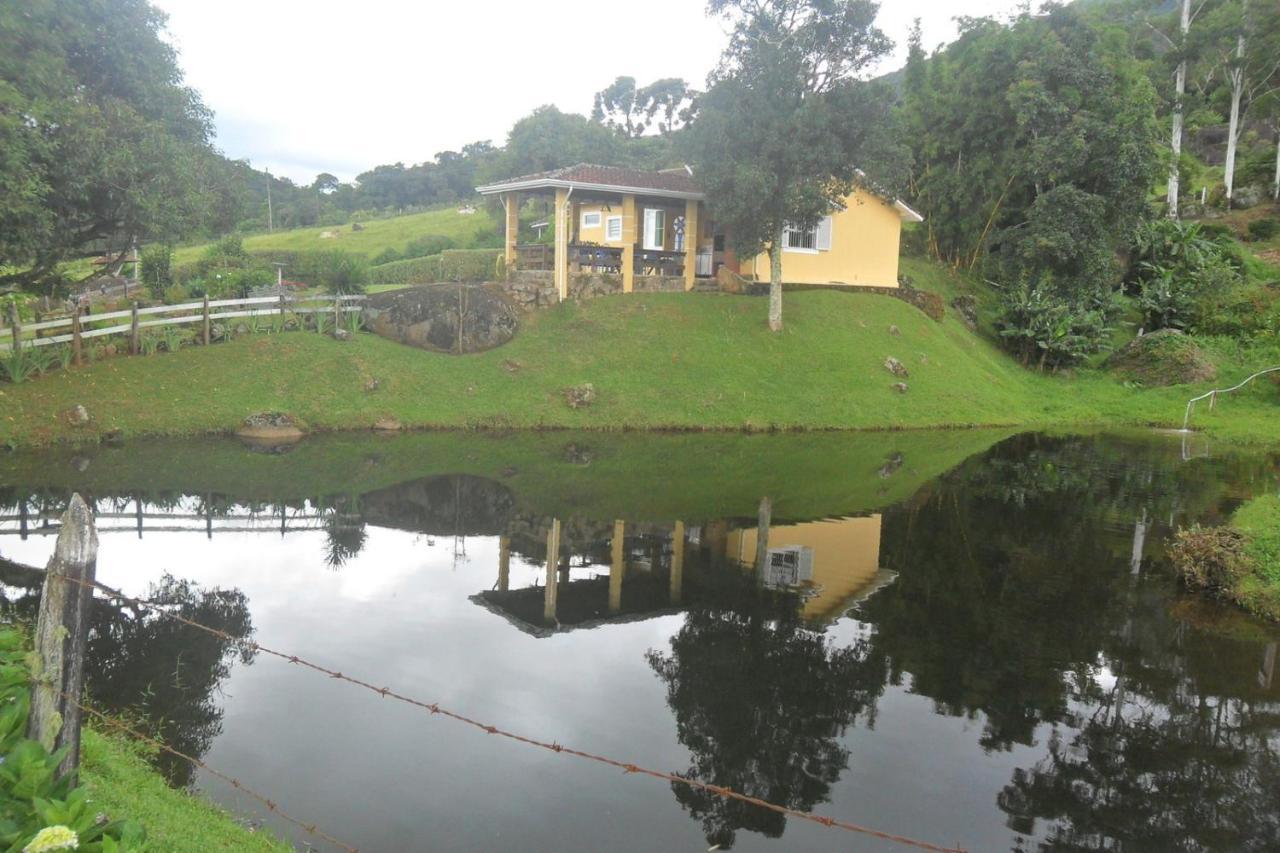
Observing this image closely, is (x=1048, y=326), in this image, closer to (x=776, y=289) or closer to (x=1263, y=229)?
(x=776, y=289)

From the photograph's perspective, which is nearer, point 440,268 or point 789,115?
point 789,115

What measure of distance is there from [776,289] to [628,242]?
5846mm

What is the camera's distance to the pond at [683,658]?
7.40 meters

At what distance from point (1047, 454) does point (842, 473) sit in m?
7.73

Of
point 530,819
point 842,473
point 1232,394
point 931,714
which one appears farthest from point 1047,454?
point 530,819

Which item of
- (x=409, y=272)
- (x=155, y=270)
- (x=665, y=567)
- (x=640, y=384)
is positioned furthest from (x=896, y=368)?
(x=155, y=270)

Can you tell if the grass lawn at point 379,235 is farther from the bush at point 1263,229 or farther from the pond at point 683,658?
the bush at point 1263,229

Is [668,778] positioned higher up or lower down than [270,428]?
higher up

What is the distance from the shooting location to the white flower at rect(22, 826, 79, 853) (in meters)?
3.71

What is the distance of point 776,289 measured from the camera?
31.8 metres

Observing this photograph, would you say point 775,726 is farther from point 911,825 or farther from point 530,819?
point 530,819

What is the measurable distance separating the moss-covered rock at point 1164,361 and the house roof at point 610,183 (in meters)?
12.1

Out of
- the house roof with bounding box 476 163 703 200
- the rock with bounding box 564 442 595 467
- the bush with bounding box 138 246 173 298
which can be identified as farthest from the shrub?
the bush with bounding box 138 246 173 298

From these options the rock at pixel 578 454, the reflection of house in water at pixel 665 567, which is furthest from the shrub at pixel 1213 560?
the rock at pixel 578 454
